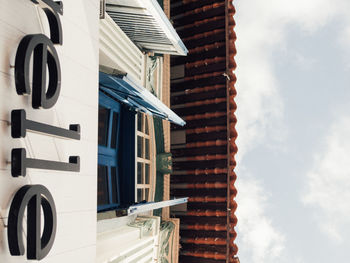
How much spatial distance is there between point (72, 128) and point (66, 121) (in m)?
0.08

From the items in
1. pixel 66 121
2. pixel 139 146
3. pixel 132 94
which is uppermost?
pixel 132 94

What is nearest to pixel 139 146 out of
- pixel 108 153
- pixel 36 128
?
pixel 108 153

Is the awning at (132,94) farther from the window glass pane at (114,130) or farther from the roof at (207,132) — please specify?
the roof at (207,132)

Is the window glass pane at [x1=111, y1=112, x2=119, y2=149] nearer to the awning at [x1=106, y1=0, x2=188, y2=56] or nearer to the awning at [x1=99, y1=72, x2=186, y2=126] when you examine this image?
the awning at [x1=99, y1=72, x2=186, y2=126]

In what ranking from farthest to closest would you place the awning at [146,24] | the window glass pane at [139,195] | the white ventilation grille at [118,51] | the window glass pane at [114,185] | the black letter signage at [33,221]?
1. the window glass pane at [139,195]
2. the window glass pane at [114,185]
3. the awning at [146,24]
4. the white ventilation grille at [118,51]
5. the black letter signage at [33,221]

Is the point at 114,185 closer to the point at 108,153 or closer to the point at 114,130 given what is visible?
the point at 108,153

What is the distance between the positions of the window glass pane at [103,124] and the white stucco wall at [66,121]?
1.68 meters

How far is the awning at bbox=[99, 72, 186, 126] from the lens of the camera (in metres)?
3.91

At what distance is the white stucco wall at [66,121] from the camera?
2.17 metres

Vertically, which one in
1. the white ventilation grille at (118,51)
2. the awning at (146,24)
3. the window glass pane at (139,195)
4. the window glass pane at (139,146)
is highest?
the awning at (146,24)

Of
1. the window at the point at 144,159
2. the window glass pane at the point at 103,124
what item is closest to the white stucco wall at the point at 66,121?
the window glass pane at the point at 103,124

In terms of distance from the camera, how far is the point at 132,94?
436 cm

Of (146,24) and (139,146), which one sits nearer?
(146,24)

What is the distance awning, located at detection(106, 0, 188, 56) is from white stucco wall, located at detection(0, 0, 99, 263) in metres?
1.05
